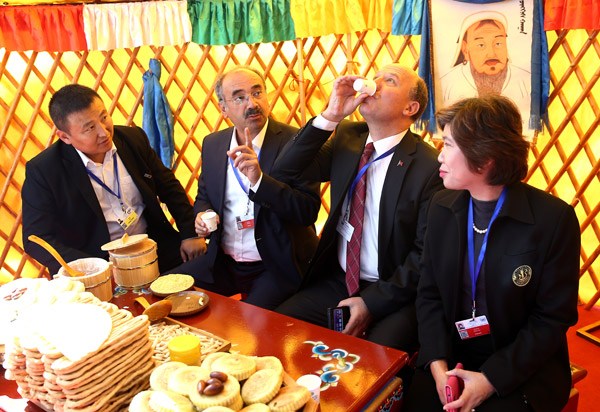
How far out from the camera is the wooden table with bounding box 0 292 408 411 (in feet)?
3.89

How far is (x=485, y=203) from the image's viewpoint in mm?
1508

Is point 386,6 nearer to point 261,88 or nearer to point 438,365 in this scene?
point 261,88

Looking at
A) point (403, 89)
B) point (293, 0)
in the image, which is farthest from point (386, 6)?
point (403, 89)

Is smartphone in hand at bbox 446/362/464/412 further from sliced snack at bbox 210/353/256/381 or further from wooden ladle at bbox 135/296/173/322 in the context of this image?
wooden ladle at bbox 135/296/173/322

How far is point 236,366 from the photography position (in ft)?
3.45

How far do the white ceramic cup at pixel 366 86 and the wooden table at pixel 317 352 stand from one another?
781 millimetres

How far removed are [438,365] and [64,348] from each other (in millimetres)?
974

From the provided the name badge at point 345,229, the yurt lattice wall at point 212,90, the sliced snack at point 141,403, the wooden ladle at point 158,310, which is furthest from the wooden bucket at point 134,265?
the yurt lattice wall at point 212,90

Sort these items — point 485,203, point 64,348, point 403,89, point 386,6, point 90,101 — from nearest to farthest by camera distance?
point 64,348 → point 485,203 → point 403,89 → point 90,101 → point 386,6

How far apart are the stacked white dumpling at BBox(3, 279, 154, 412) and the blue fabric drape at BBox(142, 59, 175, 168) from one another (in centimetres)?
212

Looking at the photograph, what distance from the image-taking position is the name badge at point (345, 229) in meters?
1.95

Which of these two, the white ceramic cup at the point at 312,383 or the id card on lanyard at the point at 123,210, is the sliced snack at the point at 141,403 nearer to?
the white ceramic cup at the point at 312,383

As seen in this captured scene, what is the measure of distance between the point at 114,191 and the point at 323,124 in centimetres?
99

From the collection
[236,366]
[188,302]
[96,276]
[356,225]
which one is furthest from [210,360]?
[356,225]
